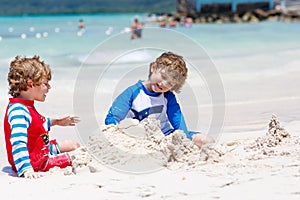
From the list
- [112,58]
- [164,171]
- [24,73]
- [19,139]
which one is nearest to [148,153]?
[164,171]

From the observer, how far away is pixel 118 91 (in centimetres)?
676

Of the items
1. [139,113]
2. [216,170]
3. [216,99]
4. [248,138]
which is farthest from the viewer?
[216,99]

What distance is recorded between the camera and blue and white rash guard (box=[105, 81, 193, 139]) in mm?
3617

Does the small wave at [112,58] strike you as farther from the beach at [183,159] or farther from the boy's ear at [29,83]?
the boy's ear at [29,83]

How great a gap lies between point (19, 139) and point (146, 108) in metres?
0.90

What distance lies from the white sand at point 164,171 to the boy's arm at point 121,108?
0.56 feet

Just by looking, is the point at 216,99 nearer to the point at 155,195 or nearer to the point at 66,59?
the point at 155,195

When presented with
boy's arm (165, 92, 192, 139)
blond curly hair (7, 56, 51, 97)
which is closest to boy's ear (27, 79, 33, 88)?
blond curly hair (7, 56, 51, 97)

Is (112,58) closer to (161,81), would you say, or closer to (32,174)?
(161,81)

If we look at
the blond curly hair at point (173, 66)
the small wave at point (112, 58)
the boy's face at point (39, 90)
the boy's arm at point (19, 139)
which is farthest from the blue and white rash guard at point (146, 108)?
the small wave at point (112, 58)

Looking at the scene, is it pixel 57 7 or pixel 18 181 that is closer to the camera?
pixel 18 181

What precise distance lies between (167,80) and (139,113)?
1.02ft

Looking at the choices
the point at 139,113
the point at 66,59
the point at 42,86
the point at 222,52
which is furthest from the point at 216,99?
the point at 222,52

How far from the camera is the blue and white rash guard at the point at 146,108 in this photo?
3617 mm
